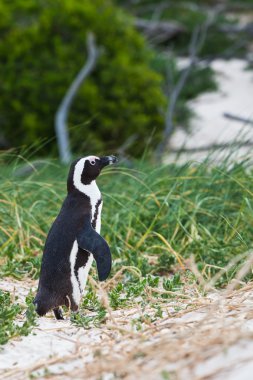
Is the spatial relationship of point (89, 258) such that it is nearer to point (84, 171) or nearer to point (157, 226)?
point (84, 171)

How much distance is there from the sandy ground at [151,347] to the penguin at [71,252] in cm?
11

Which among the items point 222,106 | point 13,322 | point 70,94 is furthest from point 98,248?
point 222,106

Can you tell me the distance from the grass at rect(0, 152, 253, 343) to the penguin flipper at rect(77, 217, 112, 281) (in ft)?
1.49

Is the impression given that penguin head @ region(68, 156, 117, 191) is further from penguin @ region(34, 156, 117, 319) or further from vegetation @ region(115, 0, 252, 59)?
vegetation @ region(115, 0, 252, 59)

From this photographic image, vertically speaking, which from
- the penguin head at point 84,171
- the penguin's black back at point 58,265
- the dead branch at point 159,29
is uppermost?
the dead branch at point 159,29

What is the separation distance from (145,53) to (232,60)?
606 cm

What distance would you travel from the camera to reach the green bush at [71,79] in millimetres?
9422

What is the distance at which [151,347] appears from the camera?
96.4 inches

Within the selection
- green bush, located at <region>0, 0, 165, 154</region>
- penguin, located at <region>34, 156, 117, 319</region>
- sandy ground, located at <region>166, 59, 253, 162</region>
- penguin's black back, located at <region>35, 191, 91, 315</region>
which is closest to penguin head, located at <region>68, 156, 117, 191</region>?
penguin, located at <region>34, 156, 117, 319</region>

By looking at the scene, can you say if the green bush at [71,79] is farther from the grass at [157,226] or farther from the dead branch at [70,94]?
the grass at [157,226]

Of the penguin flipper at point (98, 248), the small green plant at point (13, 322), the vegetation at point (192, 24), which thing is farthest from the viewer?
the vegetation at point (192, 24)

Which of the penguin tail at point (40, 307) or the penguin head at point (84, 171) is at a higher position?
the penguin head at point (84, 171)

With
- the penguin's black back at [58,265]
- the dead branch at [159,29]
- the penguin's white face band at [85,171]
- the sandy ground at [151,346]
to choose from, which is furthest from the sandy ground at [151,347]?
the dead branch at [159,29]

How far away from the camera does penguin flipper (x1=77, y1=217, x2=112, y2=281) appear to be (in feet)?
10.1
